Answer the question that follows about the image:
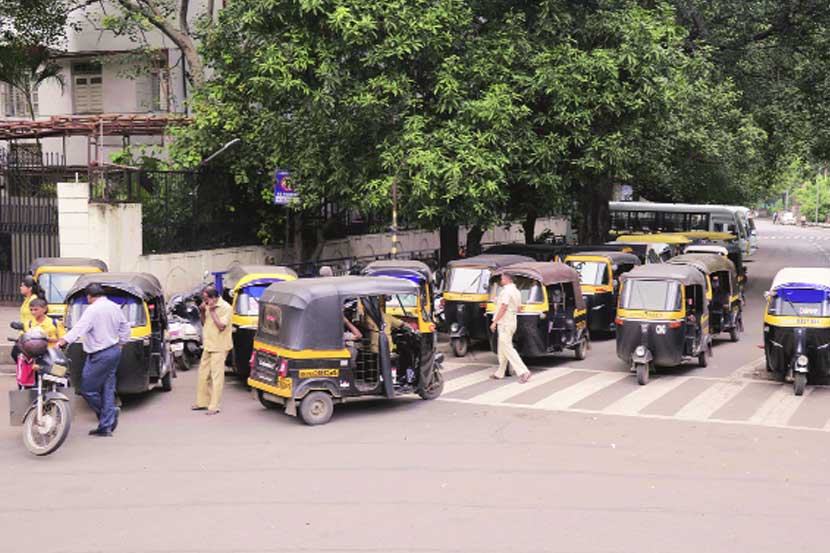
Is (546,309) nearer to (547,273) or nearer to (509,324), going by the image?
(547,273)

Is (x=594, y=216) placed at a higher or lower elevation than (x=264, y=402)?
higher

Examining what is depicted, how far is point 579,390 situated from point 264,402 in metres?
5.26

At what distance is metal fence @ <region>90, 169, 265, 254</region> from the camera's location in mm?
A: 22438

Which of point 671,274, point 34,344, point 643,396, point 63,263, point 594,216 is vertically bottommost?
point 643,396

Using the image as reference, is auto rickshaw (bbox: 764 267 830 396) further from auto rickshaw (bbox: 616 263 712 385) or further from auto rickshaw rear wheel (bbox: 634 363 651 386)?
auto rickshaw rear wheel (bbox: 634 363 651 386)

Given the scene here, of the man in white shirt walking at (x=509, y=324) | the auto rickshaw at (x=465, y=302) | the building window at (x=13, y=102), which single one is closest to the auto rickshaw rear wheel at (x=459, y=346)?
the auto rickshaw at (x=465, y=302)

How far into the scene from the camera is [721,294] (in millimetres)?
20781

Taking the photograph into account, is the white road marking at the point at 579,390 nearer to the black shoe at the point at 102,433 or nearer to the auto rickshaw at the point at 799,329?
the auto rickshaw at the point at 799,329

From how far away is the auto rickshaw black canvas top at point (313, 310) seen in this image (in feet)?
41.0

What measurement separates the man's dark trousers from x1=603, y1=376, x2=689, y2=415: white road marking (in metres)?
6.88

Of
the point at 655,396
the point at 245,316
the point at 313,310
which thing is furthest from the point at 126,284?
the point at 655,396

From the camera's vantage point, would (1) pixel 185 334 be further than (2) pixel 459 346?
No

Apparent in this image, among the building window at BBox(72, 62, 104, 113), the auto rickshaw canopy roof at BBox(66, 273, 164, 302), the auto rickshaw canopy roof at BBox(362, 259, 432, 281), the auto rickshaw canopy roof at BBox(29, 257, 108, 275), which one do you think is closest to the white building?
the building window at BBox(72, 62, 104, 113)

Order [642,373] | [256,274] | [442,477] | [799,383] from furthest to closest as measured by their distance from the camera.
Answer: [256,274] < [642,373] < [799,383] < [442,477]
